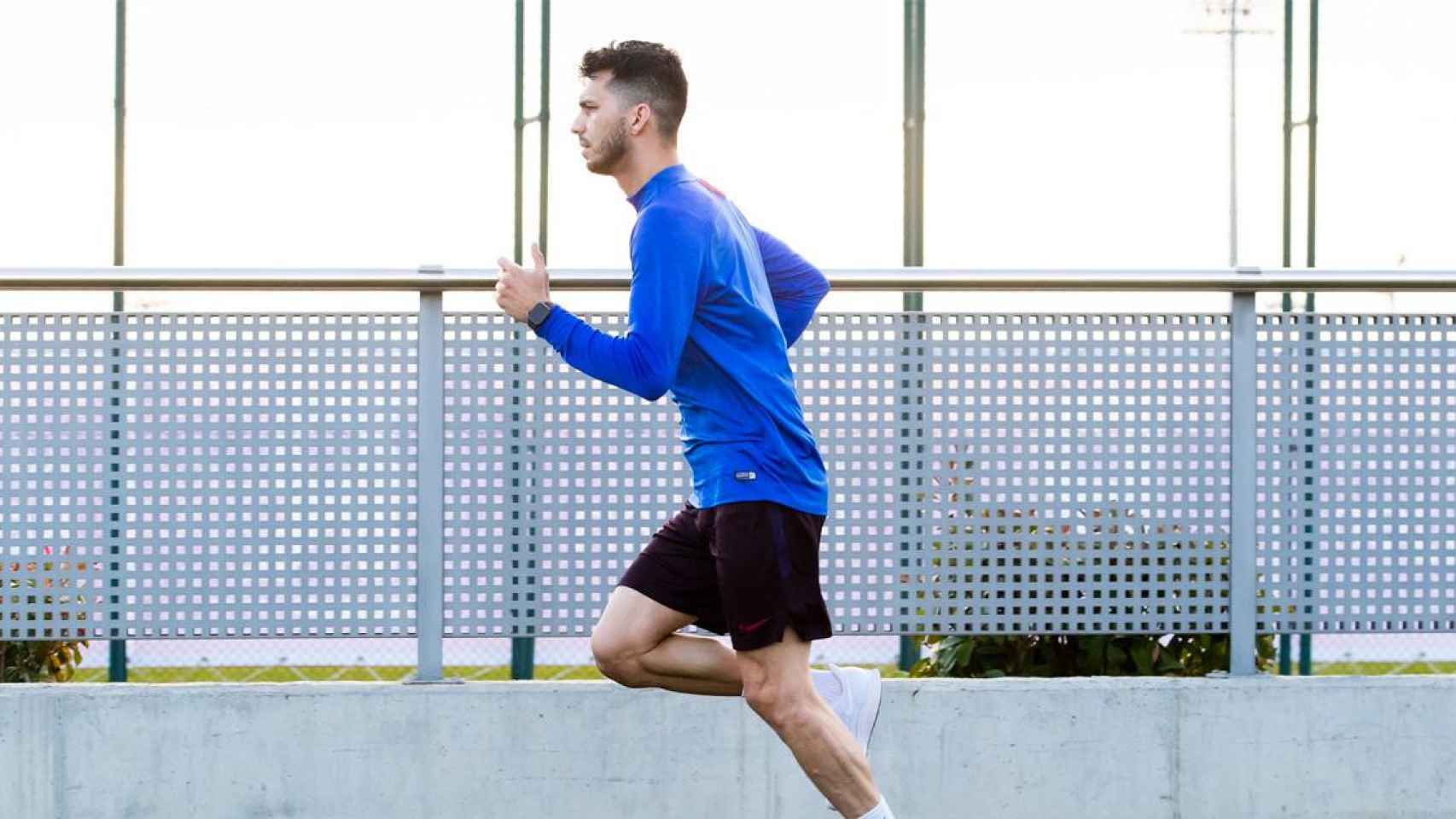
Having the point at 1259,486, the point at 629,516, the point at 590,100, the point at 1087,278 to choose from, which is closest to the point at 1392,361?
the point at 1259,486

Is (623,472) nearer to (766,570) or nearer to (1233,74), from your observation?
(766,570)

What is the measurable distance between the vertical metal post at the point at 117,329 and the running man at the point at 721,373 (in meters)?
1.79

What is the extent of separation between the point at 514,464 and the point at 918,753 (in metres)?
1.31

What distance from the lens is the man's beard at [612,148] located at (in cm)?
379

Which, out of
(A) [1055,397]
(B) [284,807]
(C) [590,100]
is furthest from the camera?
(A) [1055,397]

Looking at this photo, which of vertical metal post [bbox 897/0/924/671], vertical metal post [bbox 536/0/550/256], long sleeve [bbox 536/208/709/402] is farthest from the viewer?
vertical metal post [bbox 897/0/924/671]

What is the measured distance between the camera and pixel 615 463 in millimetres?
5094

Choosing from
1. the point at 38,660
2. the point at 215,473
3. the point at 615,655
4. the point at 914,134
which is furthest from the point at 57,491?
the point at 914,134

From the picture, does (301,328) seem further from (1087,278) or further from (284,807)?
(1087,278)

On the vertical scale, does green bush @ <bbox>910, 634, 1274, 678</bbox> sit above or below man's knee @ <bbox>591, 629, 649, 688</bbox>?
below

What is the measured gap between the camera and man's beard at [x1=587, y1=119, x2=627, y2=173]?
3.79 metres

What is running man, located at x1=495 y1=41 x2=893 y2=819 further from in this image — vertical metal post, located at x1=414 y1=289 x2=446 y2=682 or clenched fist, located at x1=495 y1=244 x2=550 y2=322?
vertical metal post, located at x1=414 y1=289 x2=446 y2=682

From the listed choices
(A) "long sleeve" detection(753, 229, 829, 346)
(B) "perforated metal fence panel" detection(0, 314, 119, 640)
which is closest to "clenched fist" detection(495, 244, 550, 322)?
(A) "long sleeve" detection(753, 229, 829, 346)

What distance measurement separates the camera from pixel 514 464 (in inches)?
201
